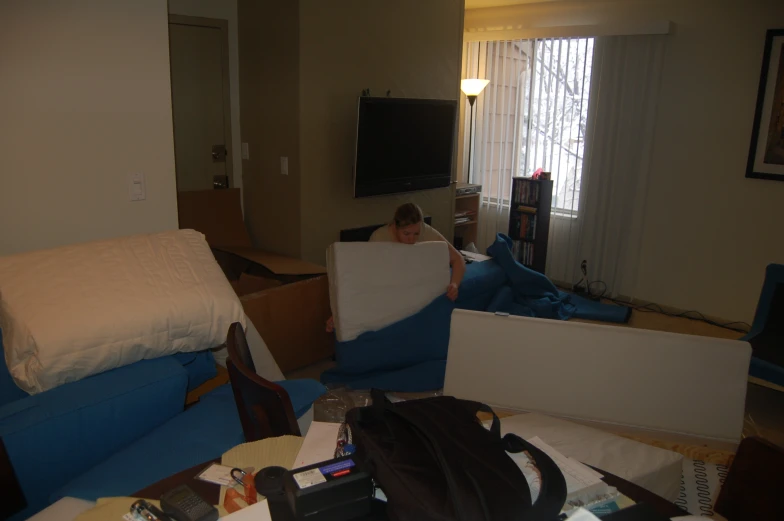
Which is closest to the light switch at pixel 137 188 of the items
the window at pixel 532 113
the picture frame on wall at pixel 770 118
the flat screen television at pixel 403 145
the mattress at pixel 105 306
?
the mattress at pixel 105 306

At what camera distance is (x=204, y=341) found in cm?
205

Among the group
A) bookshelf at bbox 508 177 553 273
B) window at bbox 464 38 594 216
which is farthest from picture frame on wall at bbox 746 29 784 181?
bookshelf at bbox 508 177 553 273

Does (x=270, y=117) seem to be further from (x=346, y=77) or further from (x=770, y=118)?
(x=770, y=118)

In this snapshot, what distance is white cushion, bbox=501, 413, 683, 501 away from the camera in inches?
60.7

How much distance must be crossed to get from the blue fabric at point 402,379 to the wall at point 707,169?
269cm

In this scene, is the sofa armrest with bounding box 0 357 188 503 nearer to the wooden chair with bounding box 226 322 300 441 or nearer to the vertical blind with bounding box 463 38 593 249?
the wooden chair with bounding box 226 322 300 441

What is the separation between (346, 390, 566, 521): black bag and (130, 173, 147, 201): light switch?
5.91 ft

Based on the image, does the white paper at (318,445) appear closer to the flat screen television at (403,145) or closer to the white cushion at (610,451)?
the white cushion at (610,451)

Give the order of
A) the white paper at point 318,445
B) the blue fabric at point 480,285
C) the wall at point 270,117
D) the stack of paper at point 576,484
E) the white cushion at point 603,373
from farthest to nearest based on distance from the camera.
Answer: the wall at point 270,117, the blue fabric at point 480,285, the white cushion at point 603,373, the white paper at point 318,445, the stack of paper at point 576,484

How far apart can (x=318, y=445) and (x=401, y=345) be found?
1.67 meters

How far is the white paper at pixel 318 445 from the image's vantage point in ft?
4.11

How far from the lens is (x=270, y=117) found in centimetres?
409

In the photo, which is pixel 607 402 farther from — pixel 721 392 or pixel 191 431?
pixel 191 431

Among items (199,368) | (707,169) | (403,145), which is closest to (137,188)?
(199,368)
